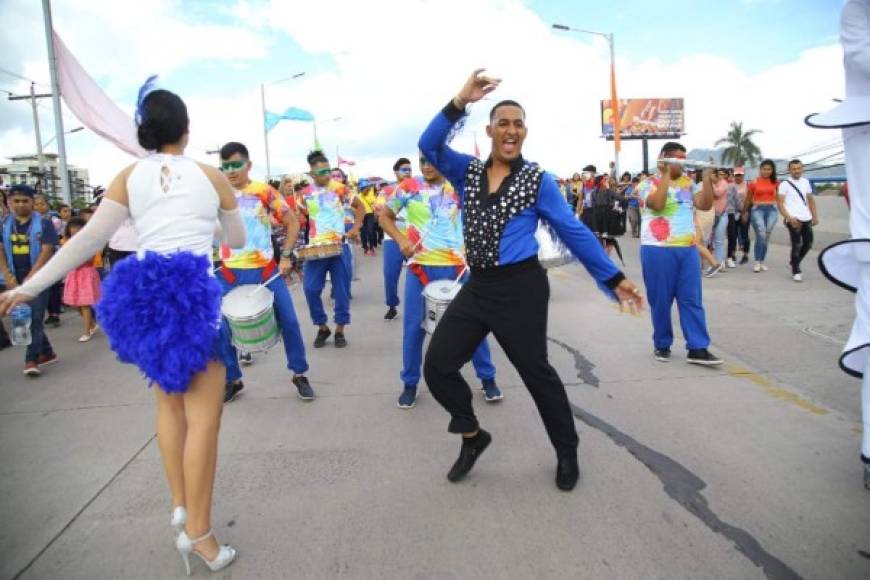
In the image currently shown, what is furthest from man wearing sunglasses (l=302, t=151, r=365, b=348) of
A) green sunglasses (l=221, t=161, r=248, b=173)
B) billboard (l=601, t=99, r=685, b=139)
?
billboard (l=601, t=99, r=685, b=139)

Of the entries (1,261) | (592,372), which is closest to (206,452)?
(592,372)

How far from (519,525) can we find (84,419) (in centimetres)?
347

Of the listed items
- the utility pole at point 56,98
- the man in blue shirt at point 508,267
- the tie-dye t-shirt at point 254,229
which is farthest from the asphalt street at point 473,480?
the utility pole at point 56,98

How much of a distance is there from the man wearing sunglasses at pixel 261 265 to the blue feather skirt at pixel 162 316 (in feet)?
7.09

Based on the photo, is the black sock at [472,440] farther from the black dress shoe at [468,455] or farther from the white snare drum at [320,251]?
the white snare drum at [320,251]

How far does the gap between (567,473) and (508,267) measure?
113cm

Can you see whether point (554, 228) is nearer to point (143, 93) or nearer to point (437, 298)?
point (437, 298)

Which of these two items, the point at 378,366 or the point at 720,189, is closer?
the point at 378,366

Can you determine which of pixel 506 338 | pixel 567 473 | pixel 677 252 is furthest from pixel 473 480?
pixel 677 252

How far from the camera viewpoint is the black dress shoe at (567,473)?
10.1ft

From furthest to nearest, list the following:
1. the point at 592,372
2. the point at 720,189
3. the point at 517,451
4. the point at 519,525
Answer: the point at 720,189, the point at 592,372, the point at 517,451, the point at 519,525

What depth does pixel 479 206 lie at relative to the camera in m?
3.05

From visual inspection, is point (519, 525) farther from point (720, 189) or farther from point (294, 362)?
point (720, 189)

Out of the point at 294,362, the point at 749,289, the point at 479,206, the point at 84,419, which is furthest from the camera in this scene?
the point at 749,289
